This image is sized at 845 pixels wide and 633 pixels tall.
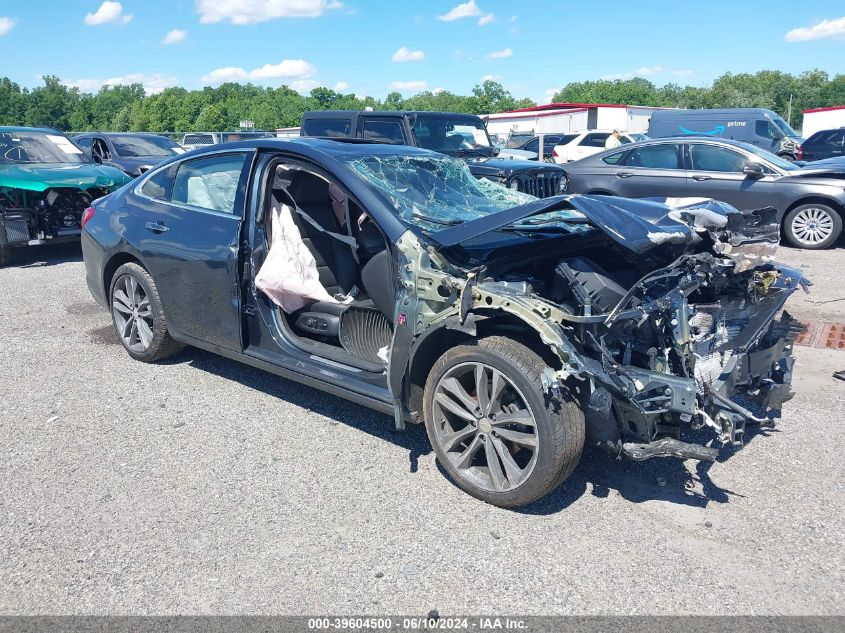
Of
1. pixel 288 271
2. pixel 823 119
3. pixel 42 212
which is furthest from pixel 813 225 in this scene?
pixel 823 119

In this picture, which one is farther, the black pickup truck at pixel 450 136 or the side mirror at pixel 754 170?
the side mirror at pixel 754 170

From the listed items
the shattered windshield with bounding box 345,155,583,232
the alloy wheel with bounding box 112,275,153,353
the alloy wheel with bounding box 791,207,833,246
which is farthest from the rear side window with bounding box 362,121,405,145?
the alloy wheel with bounding box 791,207,833,246

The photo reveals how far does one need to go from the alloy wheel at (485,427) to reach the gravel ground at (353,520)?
194 mm

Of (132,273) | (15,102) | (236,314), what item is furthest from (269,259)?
(15,102)

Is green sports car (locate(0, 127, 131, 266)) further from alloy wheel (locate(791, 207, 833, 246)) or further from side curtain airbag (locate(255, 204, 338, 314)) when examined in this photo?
alloy wheel (locate(791, 207, 833, 246))

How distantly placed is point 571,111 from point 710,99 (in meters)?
57.2

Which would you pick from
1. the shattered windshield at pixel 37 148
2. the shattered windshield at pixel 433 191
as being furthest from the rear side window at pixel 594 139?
the shattered windshield at pixel 433 191

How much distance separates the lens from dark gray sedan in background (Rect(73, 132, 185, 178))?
45.8ft

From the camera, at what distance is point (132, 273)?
536cm

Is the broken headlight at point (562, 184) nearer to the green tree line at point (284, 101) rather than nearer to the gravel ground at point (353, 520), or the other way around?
the gravel ground at point (353, 520)

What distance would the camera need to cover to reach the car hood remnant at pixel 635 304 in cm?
318

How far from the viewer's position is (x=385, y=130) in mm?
10609

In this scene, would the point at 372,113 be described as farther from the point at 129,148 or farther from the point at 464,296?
the point at 464,296

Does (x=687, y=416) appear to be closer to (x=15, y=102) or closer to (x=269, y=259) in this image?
(x=269, y=259)
